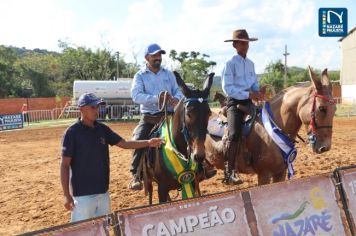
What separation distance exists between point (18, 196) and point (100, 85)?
26.4 metres

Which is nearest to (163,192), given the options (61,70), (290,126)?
(290,126)

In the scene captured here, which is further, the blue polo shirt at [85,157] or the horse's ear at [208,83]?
the horse's ear at [208,83]

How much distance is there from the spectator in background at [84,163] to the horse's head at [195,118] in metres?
0.94

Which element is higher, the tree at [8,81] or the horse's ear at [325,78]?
the tree at [8,81]

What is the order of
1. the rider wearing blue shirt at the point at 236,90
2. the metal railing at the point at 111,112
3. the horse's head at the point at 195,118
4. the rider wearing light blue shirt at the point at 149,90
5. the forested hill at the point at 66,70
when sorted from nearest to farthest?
1. the horse's head at the point at 195,118
2. the rider wearing light blue shirt at the point at 149,90
3. the rider wearing blue shirt at the point at 236,90
4. the metal railing at the point at 111,112
5. the forested hill at the point at 66,70

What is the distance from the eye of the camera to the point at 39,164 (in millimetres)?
12734

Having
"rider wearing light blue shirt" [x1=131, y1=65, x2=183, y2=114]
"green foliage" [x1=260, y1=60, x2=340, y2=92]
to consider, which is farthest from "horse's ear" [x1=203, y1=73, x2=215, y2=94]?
"green foliage" [x1=260, y1=60, x2=340, y2=92]

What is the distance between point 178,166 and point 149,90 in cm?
119

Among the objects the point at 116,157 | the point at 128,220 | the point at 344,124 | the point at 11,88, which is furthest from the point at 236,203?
the point at 11,88

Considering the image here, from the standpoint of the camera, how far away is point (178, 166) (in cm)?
512

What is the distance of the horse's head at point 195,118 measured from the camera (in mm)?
4523

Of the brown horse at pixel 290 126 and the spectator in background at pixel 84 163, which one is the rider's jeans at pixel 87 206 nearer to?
the spectator in background at pixel 84 163

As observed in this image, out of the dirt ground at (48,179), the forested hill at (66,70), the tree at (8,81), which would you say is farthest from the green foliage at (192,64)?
the dirt ground at (48,179)

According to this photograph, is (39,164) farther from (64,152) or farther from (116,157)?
(64,152)
